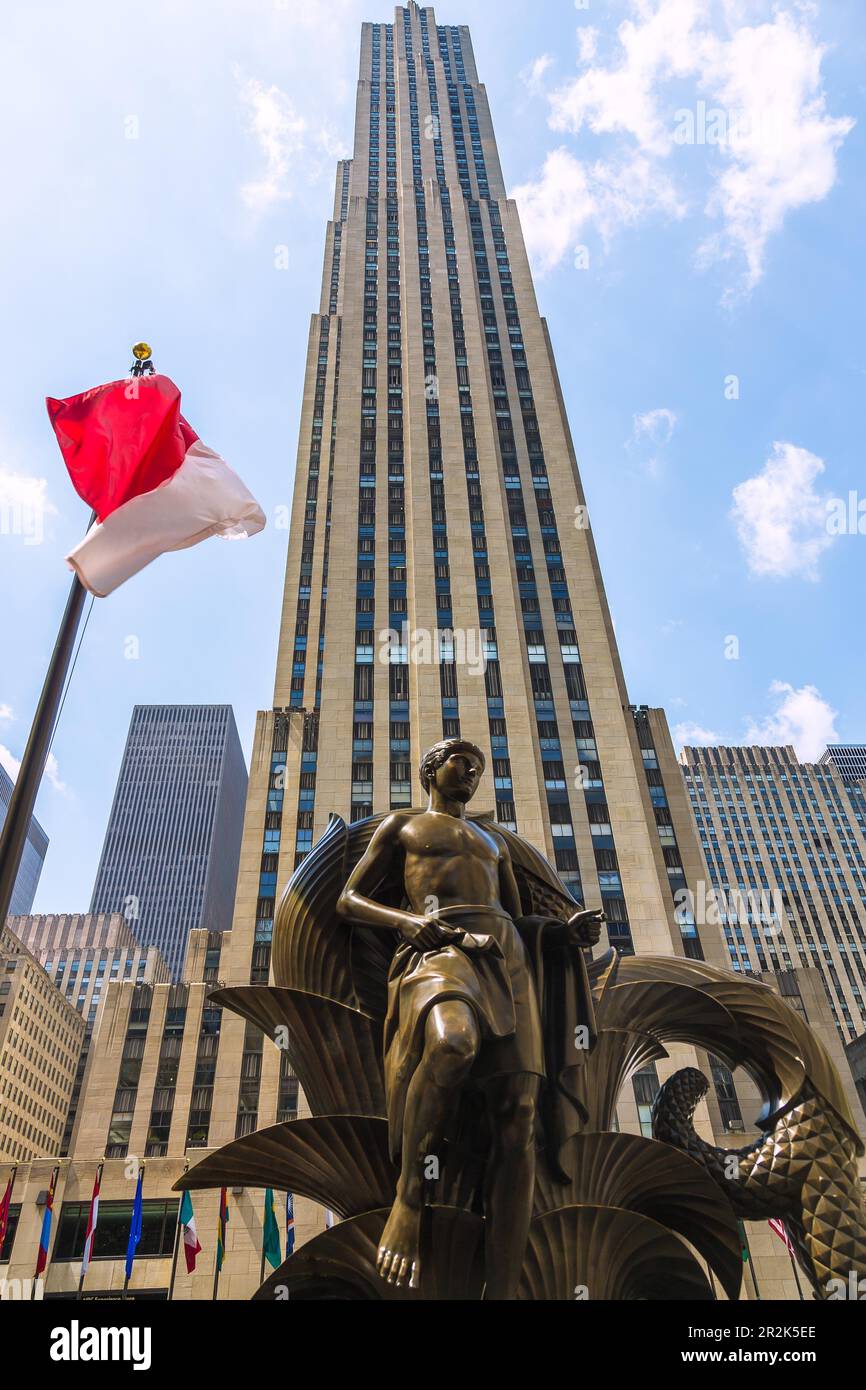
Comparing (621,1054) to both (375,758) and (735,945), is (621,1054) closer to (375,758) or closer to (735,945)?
(375,758)

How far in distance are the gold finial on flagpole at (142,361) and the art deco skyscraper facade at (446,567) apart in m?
43.2

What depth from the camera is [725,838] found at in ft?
367

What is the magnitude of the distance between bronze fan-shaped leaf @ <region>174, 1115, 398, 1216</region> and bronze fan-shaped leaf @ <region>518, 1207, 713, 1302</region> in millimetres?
1287

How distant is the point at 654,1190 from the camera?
757 cm

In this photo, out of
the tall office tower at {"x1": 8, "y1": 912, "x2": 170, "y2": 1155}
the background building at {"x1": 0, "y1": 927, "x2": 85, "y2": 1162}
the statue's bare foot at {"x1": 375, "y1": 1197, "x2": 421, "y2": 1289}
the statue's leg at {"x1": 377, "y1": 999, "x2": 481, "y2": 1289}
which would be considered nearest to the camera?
the statue's bare foot at {"x1": 375, "y1": 1197, "x2": 421, "y2": 1289}

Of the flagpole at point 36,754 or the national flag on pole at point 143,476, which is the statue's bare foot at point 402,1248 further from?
the national flag on pole at point 143,476

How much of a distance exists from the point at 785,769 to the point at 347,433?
80334mm

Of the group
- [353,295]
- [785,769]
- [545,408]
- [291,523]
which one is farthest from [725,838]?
[353,295]

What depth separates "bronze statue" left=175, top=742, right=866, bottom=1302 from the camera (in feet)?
20.7

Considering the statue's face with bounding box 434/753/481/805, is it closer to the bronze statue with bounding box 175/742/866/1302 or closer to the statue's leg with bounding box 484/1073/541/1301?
the bronze statue with bounding box 175/742/866/1302

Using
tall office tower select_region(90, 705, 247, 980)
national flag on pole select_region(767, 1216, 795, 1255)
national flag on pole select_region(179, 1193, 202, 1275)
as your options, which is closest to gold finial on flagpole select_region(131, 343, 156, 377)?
national flag on pole select_region(767, 1216, 795, 1255)

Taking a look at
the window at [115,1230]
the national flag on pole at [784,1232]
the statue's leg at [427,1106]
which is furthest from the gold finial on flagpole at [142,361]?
the window at [115,1230]

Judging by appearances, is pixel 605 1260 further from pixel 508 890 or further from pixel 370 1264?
pixel 508 890

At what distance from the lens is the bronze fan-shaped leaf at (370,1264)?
6223mm
